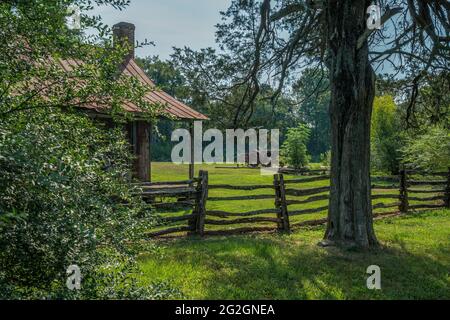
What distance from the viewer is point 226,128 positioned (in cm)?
987

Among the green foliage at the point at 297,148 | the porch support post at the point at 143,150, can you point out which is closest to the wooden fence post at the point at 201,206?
the porch support post at the point at 143,150

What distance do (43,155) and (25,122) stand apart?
0.53 m

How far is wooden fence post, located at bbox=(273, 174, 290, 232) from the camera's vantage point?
9945 millimetres

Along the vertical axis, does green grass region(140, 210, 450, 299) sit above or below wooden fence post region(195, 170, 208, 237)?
below

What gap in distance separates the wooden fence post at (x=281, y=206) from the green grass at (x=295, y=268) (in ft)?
Result: 2.72

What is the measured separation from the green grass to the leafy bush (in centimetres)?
111

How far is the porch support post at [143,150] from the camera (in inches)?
545

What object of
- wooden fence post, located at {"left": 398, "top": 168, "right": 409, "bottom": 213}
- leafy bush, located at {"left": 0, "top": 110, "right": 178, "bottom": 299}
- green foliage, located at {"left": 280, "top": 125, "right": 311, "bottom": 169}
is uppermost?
green foliage, located at {"left": 280, "top": 125, "right": 311, "bottom": 169}

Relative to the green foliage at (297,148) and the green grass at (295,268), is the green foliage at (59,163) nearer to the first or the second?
the green grass at (295,268)

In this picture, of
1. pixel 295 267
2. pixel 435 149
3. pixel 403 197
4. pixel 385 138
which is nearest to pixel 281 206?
pixel 295 267

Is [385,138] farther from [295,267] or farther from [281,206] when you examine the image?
[295,267]

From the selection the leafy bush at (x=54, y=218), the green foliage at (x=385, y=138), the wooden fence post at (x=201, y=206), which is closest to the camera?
the leafy bush at (x=54, y=218)

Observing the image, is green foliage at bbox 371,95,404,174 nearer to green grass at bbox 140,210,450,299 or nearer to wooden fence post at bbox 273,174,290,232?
wooden fence post at bbox 273,174,290,232

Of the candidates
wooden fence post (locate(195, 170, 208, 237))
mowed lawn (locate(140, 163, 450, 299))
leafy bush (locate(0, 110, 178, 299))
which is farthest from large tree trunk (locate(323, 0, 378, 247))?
leafy bush (locate(0, 110, 178, 299))
